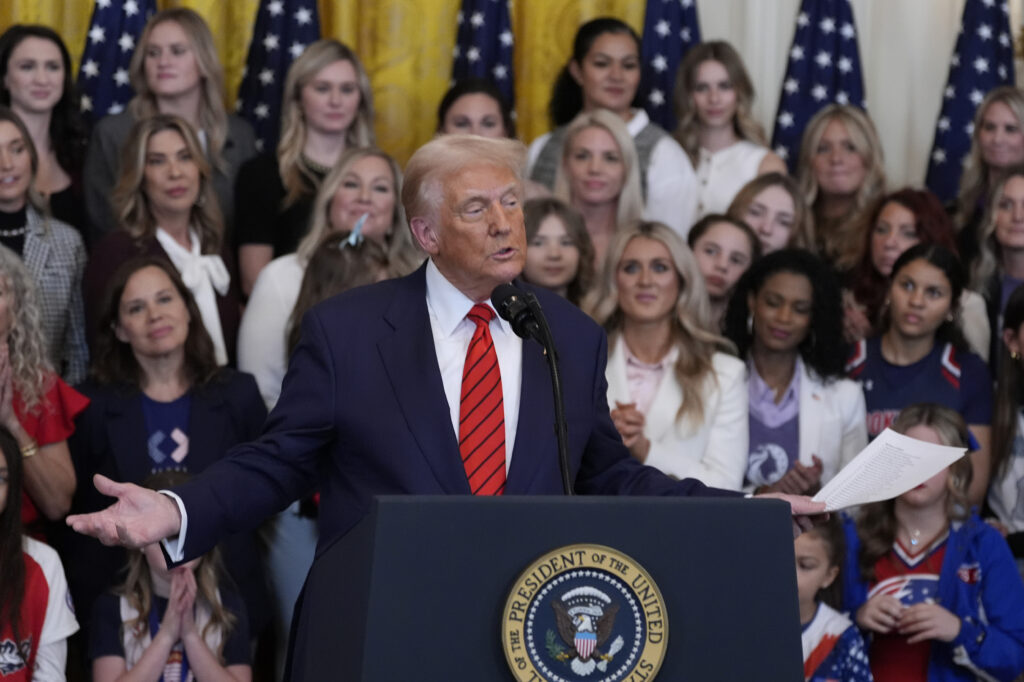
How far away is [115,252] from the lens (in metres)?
5.15

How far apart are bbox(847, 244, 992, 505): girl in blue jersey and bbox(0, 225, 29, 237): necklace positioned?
2.85 m

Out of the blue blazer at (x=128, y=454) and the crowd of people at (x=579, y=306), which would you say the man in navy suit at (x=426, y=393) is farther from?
the blue blazer at (x=128, y=454)

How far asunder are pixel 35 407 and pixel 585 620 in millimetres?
2805

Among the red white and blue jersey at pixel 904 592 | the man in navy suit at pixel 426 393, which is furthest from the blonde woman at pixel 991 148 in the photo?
the man in navy suit at pixel 426 393

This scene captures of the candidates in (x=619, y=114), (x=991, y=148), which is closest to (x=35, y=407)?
(x=619, y=114)

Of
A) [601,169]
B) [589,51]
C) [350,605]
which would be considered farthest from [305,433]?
[589,51]

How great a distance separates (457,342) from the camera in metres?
2.85

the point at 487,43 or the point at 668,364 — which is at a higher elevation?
the point at 487,43

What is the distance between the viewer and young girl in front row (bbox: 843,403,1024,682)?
4.37m

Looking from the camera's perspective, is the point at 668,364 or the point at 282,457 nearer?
the point at 282,457

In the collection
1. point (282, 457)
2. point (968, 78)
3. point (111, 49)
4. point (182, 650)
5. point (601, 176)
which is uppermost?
point (968, 78)

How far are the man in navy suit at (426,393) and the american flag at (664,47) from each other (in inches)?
170

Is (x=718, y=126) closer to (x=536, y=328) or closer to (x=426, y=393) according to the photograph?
(x=426, y=393)

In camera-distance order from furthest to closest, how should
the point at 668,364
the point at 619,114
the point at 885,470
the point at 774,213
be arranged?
the point at 619,114
the point at 774,213
the point at 668,364
the point at 885,470
